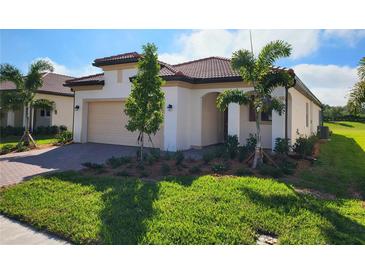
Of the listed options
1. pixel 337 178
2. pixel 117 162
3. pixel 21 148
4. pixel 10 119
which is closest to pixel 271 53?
pixel 337 178

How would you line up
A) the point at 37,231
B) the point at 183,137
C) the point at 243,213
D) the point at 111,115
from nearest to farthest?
the point at 37,231 < the point at 243,213 < the point at 183,137 < the point at 111,115

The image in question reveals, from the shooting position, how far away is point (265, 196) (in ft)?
21.0

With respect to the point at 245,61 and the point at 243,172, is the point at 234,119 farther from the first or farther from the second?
the point at 243,172

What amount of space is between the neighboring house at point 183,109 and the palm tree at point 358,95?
3137 millimetres

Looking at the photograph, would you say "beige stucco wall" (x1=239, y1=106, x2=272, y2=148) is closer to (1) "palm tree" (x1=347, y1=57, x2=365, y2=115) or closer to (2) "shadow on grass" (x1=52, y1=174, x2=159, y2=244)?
(1) "palm tree" (x1=347, y1=57, x2=365, y2=115)

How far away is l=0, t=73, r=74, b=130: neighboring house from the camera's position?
22.5 meters

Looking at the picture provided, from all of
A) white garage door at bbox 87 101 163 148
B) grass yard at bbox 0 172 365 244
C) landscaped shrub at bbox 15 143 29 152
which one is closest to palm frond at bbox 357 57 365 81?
grass yard at bbox 0 172 365 244

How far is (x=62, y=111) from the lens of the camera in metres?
24.7
